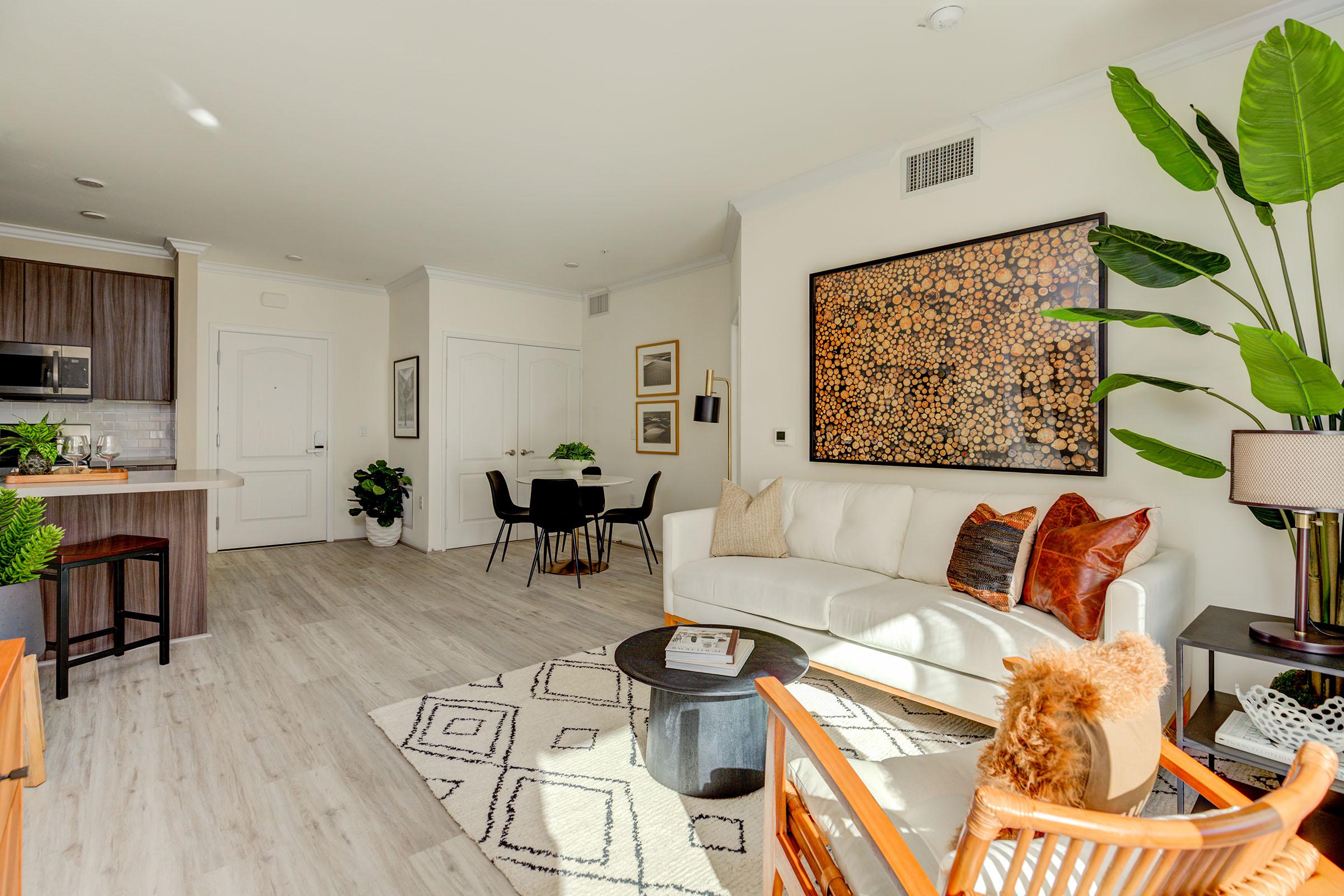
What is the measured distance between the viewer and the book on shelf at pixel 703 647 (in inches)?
80.2

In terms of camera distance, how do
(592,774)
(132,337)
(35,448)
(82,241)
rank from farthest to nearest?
1. (132,337)
2. (82,241)
3. (35,448)
4. (592,774)

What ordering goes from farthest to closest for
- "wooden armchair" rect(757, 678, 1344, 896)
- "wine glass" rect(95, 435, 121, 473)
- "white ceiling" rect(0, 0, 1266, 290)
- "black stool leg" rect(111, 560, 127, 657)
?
"wine glass" rect(95, 435, 121, 473) → "black stool leg" rect(111, 560, 127, 657) → "white ceiling" rect(0, 0, 1266, 290) → "wooden armchair" rect(757, 678, 1344, 896)

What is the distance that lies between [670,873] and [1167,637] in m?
1.84

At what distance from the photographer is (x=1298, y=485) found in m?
1.75

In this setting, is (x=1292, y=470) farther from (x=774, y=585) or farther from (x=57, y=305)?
(x=57, y=305)

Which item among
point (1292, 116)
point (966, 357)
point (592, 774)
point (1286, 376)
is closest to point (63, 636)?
point (592, 774)

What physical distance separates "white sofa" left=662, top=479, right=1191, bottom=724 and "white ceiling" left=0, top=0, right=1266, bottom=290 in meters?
1.83

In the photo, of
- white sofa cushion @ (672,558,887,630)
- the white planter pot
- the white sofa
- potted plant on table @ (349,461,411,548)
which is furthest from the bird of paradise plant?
the white planter pot

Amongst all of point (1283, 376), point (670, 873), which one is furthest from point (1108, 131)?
point (670, 873)

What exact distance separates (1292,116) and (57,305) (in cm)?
709

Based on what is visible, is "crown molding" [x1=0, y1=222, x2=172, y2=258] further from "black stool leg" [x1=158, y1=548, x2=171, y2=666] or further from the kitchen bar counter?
"black stool leg" [x1=158, y1=548, x2=171, y2=666]

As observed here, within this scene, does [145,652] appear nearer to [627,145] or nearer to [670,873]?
[670,873]

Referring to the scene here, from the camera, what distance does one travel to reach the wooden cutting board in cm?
292

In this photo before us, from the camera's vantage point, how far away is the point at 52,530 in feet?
4.10
